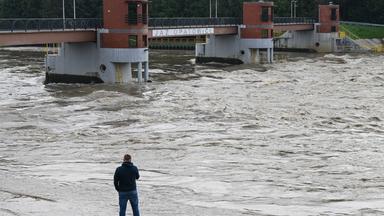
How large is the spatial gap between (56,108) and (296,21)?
70692 millimetres

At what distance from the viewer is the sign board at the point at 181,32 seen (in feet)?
230

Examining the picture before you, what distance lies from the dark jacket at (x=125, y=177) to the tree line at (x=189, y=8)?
119m

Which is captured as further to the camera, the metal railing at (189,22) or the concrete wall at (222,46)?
the concrete wall at (222,46)

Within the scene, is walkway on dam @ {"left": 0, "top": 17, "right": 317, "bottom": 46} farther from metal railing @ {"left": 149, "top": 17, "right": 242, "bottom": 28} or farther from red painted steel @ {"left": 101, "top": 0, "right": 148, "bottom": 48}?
red painted steel @ {"left": 101, "top": 0, "right": 148, "bottom": 48}

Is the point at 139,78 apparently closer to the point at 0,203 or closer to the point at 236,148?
the point at 236,148

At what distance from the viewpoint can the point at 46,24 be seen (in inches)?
2179

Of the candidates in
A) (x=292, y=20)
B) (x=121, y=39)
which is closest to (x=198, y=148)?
(x=121, y=39)

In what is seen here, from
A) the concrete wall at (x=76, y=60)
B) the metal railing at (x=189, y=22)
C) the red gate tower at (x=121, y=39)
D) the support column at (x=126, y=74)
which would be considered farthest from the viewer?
the metal railing at (x=189, y=22)

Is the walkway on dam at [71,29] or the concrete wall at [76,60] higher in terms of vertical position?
the walkway on dam at [71,29]

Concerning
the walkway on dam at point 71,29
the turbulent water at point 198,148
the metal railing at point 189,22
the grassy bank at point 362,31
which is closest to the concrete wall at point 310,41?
the grassy bank at point 362,31

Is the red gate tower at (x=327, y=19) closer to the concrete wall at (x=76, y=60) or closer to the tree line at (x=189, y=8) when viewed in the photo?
the tree line at (x=189, y=8)

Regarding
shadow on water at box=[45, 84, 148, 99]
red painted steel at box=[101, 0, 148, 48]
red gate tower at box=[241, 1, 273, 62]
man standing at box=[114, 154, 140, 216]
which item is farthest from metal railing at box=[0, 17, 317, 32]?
man standing at box=[114, 154, 140, 216]

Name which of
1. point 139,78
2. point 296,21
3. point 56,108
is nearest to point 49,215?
point 56,108

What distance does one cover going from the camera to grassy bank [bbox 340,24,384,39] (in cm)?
12041
